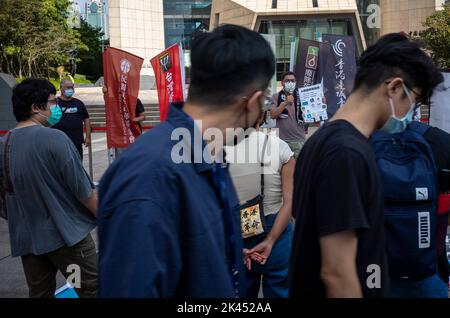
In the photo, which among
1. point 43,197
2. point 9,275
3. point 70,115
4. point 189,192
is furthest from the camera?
point 70,115

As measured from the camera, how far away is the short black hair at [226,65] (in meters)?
1.58

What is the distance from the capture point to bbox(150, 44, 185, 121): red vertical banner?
6.77m

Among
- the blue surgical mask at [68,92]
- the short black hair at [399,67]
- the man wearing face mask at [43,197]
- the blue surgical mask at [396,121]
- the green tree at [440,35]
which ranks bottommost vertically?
the man wearing face mask at [43,197]

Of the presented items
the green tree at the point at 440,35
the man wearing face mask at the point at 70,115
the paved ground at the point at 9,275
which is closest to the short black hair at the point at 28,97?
the paved ground at the point at 9,275

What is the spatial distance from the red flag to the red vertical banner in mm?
1145

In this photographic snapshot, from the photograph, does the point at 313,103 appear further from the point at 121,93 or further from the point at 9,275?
the point at 9,275

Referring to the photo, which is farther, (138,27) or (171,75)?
(138,27)

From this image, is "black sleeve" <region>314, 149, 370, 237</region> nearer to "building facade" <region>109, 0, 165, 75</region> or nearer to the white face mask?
the white face mask

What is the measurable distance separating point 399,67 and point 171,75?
16.8 ft

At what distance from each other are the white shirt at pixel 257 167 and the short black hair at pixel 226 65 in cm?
146

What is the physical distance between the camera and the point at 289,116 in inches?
339

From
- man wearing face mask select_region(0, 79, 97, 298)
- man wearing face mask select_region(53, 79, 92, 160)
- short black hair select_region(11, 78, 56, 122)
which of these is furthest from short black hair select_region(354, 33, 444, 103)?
man wearing face mask select_region(53, 79, 92, 160)

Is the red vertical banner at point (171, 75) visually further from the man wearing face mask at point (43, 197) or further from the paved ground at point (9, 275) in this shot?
the man wearing face mask at point (43, 197)

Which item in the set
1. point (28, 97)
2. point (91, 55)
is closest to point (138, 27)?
point (91, 55)
